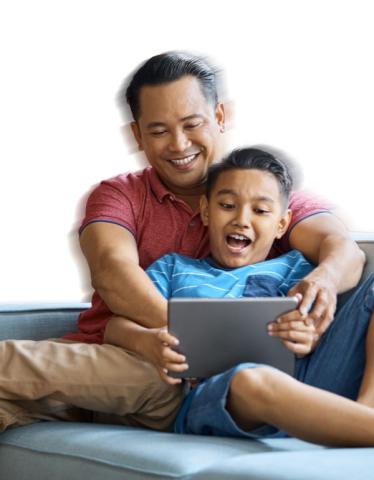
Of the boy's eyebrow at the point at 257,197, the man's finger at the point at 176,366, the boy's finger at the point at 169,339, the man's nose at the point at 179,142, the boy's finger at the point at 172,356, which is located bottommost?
the man's finger at the point at 176,366

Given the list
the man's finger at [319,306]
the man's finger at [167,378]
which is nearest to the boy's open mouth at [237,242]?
the man's finger at [319,306]

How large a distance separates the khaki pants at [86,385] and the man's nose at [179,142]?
0.56 meters

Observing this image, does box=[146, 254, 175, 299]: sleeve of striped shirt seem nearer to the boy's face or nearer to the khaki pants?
the boy's face

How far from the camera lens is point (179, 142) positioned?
2490mm

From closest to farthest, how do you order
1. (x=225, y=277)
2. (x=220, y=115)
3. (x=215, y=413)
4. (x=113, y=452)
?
(x=113, y=452) < (x=215, y=413) < (x=225, y=277) < (x=220, y=115)

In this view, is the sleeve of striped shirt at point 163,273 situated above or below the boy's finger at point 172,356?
above

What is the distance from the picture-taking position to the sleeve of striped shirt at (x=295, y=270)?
229cm

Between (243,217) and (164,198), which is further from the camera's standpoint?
(164,198)

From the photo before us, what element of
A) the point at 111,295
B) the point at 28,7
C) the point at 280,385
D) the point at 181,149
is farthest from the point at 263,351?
the point at 28,7

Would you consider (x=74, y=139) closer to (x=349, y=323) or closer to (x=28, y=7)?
(x=28, y=7)

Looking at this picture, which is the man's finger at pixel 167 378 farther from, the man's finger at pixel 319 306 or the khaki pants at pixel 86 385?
the man's finger at pixel 319 306

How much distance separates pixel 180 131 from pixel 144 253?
1.02 feet

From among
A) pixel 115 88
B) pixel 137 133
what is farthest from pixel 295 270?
pixel 115 88

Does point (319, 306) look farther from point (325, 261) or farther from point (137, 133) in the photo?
point (137, 133)
